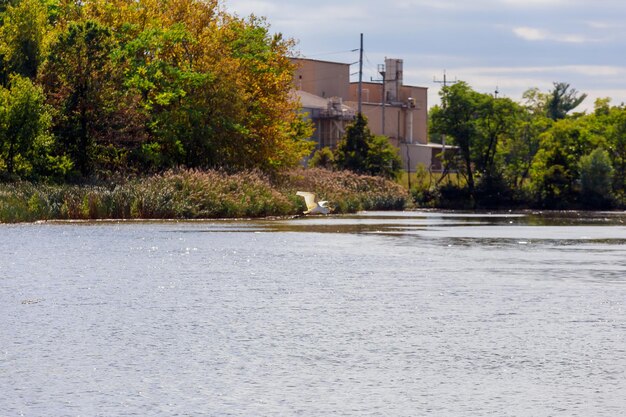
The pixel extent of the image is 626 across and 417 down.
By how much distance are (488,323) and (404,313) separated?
1.43 m

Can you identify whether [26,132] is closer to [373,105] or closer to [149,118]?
[149,118]

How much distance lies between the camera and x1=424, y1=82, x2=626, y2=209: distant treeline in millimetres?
93438

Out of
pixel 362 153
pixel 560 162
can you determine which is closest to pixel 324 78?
pixel 362 153

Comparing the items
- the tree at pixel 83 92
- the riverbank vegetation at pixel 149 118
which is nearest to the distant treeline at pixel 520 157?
the riverbank vegetation at pixel 149 118

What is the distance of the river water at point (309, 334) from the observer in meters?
9.73

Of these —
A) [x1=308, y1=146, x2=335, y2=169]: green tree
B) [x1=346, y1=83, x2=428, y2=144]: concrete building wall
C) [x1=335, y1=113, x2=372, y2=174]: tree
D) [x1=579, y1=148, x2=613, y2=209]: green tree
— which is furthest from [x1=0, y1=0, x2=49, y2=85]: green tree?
[x1=346, y1=83, x2=428, y2=144]: concrete building wall

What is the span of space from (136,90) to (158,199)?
11668 mm

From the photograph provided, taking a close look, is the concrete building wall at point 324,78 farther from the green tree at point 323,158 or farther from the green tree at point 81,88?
the green tree at point 81,88

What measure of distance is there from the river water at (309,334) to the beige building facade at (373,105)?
80.8 m

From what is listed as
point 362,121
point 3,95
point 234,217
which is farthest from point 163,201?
point 362,121

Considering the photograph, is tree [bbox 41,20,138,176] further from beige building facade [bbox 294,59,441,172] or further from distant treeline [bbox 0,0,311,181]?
beige building facade [bbox 294,59,441,172]

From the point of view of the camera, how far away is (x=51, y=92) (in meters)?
54.9

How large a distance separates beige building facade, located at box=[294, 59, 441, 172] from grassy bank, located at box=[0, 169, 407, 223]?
1883 inches

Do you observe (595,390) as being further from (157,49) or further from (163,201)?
(157,49)
